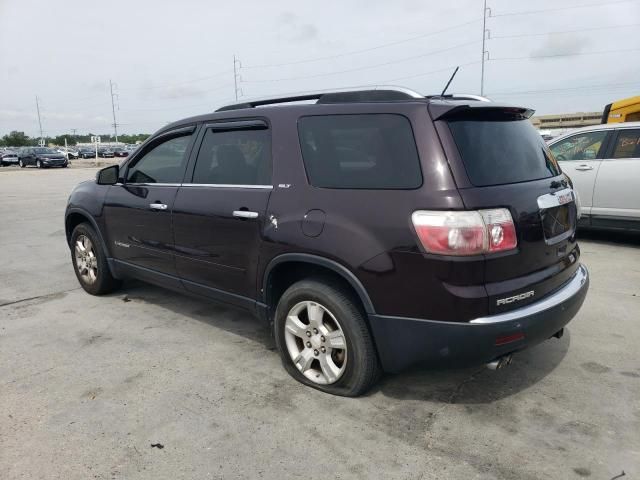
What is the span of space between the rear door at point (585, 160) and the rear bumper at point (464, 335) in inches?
196

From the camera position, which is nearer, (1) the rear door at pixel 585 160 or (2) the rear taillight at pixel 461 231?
(2) the rear taillight at pixel 461 231

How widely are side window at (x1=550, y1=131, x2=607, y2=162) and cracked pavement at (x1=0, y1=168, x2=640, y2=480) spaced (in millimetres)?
3426

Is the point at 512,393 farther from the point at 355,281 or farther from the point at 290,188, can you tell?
the point at 290,188

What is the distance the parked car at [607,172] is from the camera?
6816 millimetres

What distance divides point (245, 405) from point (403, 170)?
167 centimetres

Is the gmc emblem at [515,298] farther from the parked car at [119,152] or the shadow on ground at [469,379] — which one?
the parked car at [119,152]

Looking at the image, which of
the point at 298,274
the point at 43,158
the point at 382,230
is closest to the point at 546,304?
the point at 382,230

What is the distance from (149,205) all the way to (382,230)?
7.78ft

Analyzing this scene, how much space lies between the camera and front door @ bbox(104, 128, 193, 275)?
4.12m

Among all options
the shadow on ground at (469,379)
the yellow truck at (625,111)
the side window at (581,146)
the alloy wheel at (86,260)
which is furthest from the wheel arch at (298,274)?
the yellow truck at (625,111)

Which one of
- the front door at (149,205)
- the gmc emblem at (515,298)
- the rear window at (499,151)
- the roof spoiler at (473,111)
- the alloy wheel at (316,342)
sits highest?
the roof spoiler at (473,111)

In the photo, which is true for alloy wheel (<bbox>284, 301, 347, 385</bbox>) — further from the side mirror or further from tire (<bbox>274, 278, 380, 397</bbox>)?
the side mirror

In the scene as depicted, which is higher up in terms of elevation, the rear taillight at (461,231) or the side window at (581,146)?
the side window at (581,146)

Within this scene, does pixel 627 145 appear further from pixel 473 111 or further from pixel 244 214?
pixel 244 214
